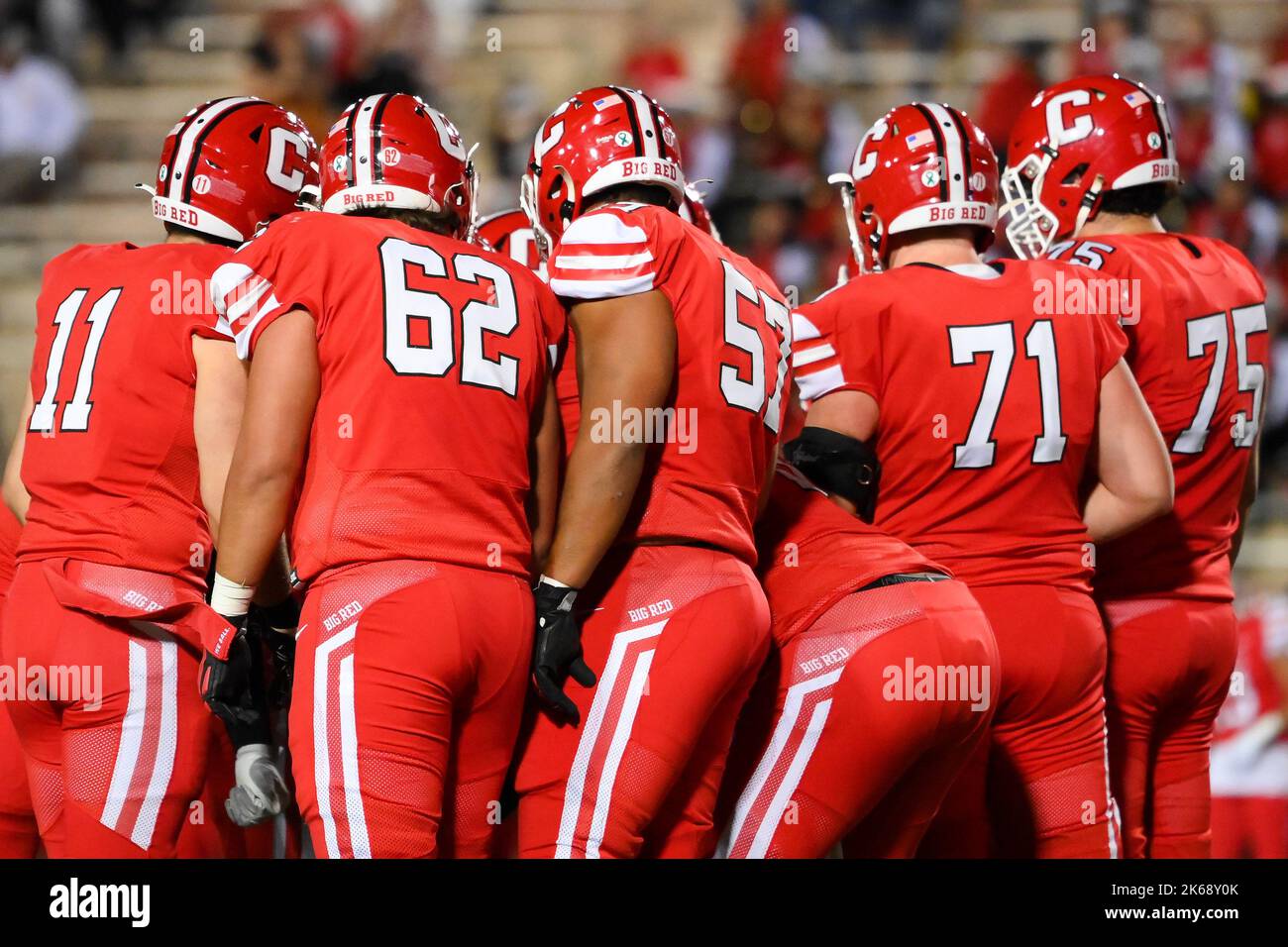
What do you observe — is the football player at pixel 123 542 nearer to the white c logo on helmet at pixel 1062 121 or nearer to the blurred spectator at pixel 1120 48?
the white c logo on helmet at pixel 1062 121

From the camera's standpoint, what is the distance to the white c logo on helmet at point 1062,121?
13.8ft

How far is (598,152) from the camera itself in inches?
130

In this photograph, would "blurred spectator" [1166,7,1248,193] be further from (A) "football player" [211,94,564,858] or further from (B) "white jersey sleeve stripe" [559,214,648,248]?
(A) "football player" [211,94,564,858]

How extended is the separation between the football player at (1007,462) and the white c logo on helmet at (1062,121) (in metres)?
0.75

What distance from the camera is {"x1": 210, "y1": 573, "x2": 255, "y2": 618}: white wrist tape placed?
2.96m

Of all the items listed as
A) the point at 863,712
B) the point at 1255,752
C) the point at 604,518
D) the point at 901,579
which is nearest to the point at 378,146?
the point at 604,518

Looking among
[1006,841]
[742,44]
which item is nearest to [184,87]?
[742,44]

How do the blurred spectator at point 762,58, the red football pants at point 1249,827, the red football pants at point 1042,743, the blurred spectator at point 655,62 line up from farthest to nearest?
1. the blurred spectator at point 655,62
2. the blurred spectator at point 762,58
3. the red football pants at point 1249,827
4. the red football pants at point 1042,743

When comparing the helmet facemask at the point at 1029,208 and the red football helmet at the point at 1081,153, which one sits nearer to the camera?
the red football helmet at the point at 1081,153

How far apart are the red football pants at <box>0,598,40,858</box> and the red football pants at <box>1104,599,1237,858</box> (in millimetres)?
2701

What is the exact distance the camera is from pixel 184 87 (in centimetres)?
910

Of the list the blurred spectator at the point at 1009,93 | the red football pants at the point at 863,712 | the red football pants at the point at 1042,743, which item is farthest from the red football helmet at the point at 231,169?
the blurred spectator at the point at 1009,93
